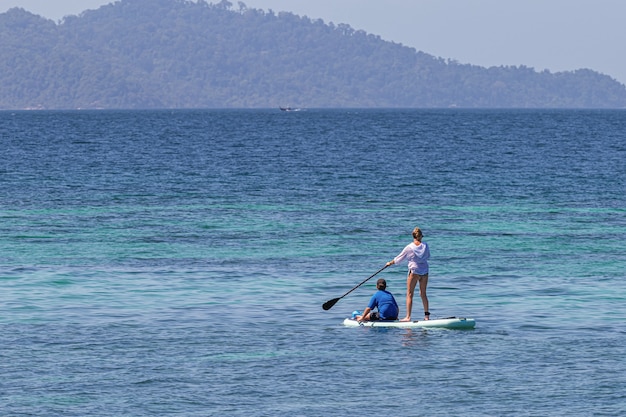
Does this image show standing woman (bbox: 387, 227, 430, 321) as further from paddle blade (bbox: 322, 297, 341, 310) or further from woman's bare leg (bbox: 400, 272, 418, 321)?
paddle blade (bbox: 322, 297, 341, 310)

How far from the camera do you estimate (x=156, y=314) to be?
27359 millimetres

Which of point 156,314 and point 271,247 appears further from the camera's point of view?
point 271,247

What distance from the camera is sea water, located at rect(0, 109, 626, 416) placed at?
2039 centimetres

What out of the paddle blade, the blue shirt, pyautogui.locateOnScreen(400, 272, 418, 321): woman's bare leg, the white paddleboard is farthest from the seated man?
the paddle blade

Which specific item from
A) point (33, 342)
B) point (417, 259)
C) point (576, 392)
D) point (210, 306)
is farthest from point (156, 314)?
point (576, 392)

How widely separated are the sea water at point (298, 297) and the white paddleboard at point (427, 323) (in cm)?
29

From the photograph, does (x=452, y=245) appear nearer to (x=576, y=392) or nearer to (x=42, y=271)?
(x=42, y=271)

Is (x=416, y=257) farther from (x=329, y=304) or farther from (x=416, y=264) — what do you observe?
(x=329, y=304)

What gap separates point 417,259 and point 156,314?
6322 mm

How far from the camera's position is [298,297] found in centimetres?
2984

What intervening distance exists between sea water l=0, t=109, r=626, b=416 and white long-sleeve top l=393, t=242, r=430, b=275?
1.39 m

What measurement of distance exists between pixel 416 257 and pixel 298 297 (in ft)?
13.9

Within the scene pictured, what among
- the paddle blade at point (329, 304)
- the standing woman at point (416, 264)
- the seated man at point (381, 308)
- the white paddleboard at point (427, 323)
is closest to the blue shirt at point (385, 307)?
the seated man at point (381, 308)

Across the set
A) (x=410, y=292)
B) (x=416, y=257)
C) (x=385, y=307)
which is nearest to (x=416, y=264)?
(x=416, y=257)
